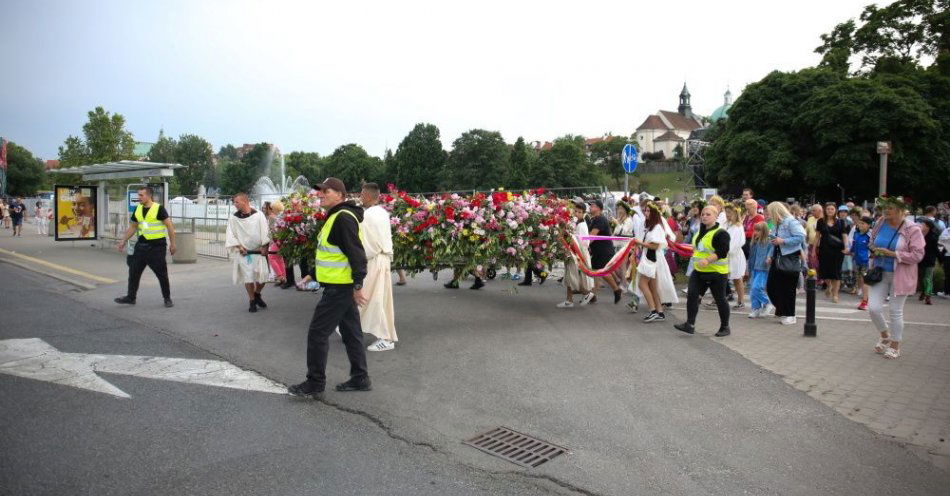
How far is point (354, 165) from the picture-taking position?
107938mm

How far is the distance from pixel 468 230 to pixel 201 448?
4974 mm

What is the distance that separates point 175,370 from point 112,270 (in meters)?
10.6

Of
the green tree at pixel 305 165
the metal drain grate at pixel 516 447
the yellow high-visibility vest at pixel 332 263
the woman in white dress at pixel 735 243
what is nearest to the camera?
the metal drain grate at pixel 516 447

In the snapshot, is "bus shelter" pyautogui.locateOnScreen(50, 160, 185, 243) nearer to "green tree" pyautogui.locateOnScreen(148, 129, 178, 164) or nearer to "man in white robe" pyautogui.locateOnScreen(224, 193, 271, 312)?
"man in white robe" pyautogui.locateOnScreen(224, 193, 271, 312)

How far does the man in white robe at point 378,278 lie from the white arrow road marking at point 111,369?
5.03 feet

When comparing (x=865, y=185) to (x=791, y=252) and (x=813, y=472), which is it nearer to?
(x=791, y=252)

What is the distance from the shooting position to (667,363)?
7027mm

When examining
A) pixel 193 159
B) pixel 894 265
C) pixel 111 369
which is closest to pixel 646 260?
pixel 894 265

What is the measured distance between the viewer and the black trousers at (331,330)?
568 cm

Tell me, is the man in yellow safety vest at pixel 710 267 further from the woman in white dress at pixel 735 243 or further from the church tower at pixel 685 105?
the church tower at pixel 685 105

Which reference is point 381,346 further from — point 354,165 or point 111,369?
point 354,165

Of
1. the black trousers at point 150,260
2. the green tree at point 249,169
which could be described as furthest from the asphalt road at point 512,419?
the green tree at point 249,169

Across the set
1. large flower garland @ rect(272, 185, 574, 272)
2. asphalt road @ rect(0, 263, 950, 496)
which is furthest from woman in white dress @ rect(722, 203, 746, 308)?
large flower garland @ rect(272, 185, 574, 272)

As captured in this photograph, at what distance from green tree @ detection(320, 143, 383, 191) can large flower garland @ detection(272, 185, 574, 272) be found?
98.1m
